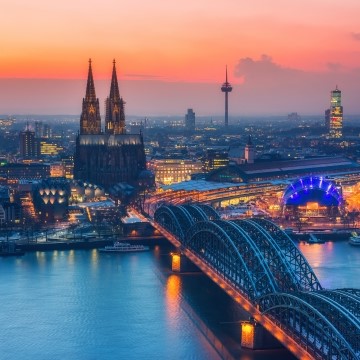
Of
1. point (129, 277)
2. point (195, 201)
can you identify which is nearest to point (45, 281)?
point (129, 277)

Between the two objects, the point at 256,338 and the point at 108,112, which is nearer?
the point at 256,338

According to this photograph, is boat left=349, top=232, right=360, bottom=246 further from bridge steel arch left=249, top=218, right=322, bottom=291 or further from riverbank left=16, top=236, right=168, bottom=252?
bridge steel arch left=249, top=218, right=322, bottom=291

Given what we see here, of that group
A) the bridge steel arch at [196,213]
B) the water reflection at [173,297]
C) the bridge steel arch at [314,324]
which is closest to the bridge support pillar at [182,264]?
the water reflection at [173,297]

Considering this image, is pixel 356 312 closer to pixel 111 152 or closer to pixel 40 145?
pixel 111 152

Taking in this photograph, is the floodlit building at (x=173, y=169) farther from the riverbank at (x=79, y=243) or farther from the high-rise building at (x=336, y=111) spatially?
the high-rise building at (x=336, y=111)

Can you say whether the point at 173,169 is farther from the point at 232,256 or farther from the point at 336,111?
the point at 336,111

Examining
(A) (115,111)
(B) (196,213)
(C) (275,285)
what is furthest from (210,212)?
(A) (115,111)
